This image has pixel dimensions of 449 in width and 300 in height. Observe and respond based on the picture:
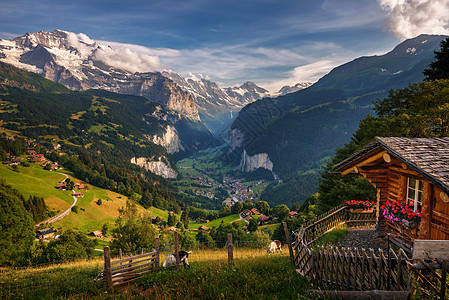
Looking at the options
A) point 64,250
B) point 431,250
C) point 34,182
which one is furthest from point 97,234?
point 431,250

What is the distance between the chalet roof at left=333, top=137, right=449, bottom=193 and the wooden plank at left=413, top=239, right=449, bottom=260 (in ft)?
10.2

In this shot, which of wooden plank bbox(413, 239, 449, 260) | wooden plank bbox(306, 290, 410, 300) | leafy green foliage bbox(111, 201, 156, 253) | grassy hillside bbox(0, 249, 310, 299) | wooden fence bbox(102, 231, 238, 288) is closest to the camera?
wooden plank bbox(413, 239, 449, 260)

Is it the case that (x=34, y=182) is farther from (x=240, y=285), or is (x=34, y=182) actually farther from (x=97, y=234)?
(x=240, y=285)

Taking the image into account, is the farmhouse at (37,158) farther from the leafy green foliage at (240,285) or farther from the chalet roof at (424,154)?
the chalet roof at (424,154)

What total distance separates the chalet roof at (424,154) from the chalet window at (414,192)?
6.11 ft

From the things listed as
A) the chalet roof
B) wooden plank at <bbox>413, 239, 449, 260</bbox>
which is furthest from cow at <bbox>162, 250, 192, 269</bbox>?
the chalet roof

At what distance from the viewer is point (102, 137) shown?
7849 inches

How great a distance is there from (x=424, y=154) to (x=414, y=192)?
120 inches

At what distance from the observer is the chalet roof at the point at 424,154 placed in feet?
22.0

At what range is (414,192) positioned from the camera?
1007 centimetres

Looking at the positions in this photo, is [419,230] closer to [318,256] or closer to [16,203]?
[318,256]

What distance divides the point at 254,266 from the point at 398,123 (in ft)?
66.8

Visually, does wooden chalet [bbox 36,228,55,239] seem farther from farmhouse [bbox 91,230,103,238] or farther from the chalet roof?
the chalet roof

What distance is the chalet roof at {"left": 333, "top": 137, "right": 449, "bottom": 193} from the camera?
6691 millimetres
